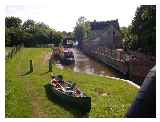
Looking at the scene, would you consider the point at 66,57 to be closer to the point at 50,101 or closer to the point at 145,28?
the point at 145,28

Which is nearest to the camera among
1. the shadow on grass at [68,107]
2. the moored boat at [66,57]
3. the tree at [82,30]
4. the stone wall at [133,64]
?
the shadow on grass at [68,107]

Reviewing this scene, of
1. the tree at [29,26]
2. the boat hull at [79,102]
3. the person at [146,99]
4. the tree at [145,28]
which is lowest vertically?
the boat hull at [79,102]

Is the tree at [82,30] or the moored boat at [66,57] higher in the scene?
the tree at [82,30]

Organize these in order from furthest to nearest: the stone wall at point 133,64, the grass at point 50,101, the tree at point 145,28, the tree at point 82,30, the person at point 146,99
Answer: the tree at point 82,30 < the tree at point 145,28 < the stone wall at point 133,64 < the grass at point 50,101 < the person at point 146,99

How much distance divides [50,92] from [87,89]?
2448 millimetres

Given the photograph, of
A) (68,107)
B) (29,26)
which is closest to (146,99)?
(68,107)

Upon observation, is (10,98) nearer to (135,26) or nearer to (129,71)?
(129,71)

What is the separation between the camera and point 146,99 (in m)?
2.46

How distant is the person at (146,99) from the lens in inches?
96.6

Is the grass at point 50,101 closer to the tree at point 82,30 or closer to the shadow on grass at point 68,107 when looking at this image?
the shadow on grass at point 68,107

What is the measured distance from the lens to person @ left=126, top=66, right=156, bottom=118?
2.45 metres

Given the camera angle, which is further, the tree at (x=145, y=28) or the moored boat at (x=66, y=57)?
the moored boat at (x=66, y=57)

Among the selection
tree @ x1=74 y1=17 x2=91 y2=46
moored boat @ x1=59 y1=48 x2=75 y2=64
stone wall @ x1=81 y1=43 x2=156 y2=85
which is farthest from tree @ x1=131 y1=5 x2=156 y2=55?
tree @ x1=74 y1=17 x2=91 y2=46

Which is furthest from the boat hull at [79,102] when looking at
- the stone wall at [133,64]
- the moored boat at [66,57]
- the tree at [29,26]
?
the tree at [29,26]
